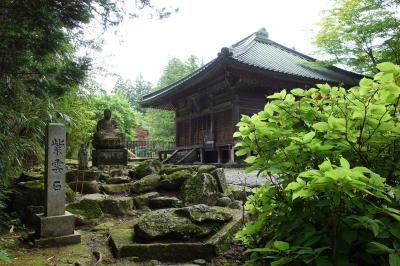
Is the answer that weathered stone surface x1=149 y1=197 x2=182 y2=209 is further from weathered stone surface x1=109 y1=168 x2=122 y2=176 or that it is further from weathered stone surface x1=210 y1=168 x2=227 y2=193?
weathered stone surface x1=109 y1=168 x2=122 y2=176

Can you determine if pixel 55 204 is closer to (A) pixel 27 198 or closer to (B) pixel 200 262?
(A) pixel 27 198

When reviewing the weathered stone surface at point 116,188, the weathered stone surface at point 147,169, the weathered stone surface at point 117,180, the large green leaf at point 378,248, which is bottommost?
the weathered stone surface at point 116,188

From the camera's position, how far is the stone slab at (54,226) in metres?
4.21

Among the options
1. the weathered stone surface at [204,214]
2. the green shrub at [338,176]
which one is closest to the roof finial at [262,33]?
the weathered stone surface at [204,214]

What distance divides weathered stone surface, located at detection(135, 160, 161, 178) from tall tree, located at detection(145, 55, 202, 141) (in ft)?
80.8

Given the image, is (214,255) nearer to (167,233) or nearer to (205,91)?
(167,233)

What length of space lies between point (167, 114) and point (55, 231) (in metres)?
30.1

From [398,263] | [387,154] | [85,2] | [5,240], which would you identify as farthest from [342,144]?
[5,240]

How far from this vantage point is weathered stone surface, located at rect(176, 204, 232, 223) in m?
4.03

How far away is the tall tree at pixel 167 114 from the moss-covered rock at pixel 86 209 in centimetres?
2788

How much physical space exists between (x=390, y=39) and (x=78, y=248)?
1274 cm

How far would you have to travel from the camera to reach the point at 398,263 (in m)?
1.18

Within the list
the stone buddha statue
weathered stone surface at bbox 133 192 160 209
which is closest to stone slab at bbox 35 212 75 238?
weathered stone surface at bbox 133 192 160 209

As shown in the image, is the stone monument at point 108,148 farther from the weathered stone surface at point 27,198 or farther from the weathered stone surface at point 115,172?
the weathered stone surface at point 27,198
